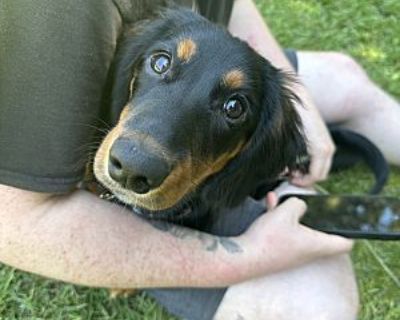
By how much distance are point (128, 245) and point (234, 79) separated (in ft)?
2.13

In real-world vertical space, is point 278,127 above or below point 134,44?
below

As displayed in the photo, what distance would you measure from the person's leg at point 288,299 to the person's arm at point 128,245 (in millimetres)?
85

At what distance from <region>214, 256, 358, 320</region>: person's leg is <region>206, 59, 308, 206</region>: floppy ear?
0.33m

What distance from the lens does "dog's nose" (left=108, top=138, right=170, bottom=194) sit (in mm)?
1901

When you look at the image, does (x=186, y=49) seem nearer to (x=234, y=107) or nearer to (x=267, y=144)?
(x=234, y=107)

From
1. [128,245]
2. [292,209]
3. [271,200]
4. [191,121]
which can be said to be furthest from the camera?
[271,200]

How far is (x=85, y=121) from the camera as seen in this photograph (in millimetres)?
2184

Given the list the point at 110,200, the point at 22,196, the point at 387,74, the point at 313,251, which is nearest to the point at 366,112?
the point at 387,74

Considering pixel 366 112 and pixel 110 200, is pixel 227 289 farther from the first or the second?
pixel 366 112

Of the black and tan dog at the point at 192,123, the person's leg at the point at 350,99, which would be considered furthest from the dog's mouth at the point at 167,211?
the person's leg at the point at 350,99

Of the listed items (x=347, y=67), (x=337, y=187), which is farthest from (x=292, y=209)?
(x=347, y=67)

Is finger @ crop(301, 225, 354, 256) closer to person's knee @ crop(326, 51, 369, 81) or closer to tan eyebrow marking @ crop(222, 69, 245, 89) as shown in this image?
tan eyebrow marking @ crop(222, 69, 245, 89)

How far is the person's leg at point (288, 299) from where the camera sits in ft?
8.66

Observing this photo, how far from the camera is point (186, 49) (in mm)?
2266
